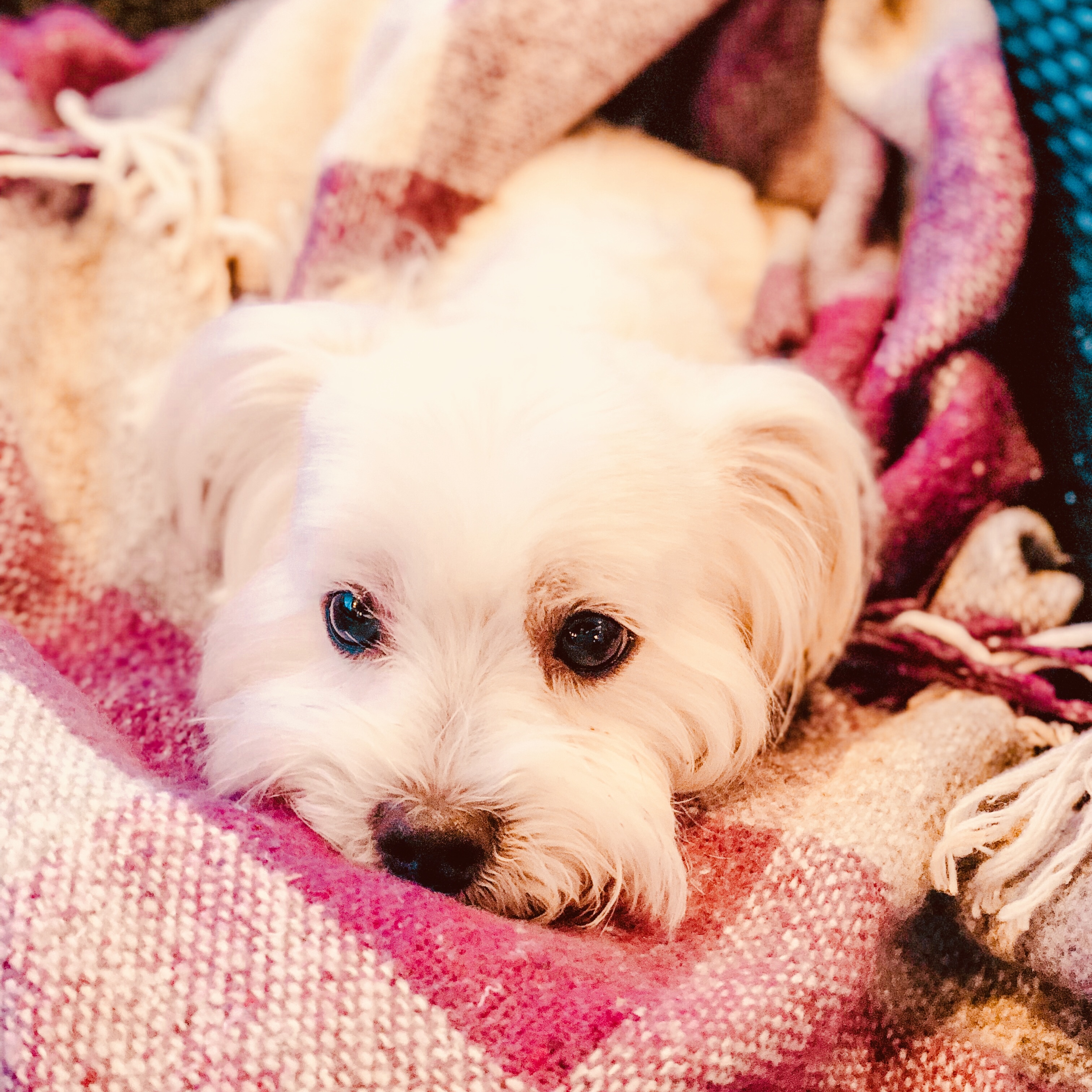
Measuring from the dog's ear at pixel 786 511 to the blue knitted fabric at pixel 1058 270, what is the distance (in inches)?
10.1

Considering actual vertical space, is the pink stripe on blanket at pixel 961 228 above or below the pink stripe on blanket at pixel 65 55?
above

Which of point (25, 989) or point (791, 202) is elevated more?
point (791, 202)

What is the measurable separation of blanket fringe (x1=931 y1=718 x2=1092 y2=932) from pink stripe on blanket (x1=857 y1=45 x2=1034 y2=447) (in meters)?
0.55

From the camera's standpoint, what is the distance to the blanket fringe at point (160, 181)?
1.42 meters

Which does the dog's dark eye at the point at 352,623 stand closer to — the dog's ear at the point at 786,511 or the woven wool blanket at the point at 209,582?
the woven wool blanket at the point at 209,582

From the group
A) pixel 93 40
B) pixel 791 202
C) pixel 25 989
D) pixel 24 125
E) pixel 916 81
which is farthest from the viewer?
pixel 93 40

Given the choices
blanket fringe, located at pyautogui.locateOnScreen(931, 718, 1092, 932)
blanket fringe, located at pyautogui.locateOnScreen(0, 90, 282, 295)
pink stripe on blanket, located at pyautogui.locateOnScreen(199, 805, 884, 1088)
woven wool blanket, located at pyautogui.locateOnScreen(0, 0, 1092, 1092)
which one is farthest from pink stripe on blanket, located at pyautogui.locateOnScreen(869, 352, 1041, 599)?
blanket fringe, located at pyautogui.locateOnScreen(0, 90, 282, 295)

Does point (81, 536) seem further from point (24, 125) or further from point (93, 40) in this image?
point (93, 40)

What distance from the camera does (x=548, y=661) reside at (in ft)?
3.10

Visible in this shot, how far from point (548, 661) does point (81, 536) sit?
26.9 inches

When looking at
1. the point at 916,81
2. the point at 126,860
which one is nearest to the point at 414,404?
the point at 126,860

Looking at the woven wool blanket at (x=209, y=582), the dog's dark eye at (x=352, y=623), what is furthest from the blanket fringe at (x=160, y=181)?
the dog's dark eye at (x=352, y=623)

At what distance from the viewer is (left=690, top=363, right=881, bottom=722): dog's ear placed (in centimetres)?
104

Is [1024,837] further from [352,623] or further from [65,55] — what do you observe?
[65,55]
